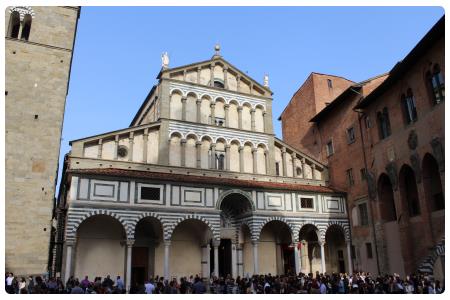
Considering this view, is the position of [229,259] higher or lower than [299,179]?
lower

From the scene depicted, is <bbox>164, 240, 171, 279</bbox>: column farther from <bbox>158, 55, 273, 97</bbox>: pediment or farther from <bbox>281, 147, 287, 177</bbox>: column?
<bbox>158, 55, 273, 97</bbox>: pediment

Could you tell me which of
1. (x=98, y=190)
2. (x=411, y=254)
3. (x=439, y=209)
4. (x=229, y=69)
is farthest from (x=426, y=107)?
(x=98, y=190)

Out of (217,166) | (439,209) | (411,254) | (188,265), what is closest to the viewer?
(439,209)

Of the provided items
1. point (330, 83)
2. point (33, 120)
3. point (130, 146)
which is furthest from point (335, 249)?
point (33, 120)

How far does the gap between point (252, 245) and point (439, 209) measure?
378 inches

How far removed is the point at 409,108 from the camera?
65.7 ft

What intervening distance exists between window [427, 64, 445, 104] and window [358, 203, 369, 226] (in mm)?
7806

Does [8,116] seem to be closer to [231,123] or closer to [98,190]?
[98,190]

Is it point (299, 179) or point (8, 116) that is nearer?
point (8, 116)

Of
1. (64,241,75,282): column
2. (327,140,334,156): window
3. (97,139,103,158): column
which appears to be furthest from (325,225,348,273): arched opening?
(64,241,75,282): column

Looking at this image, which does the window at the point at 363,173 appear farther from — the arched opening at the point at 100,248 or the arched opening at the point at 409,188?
the arched opening at the point at 100,248

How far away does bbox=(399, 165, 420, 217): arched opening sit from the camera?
20062mm

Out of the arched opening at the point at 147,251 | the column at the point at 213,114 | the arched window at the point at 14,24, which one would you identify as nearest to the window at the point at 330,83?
the column at the point at 213,114

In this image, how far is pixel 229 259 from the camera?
23.8m
